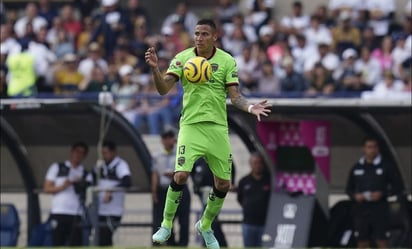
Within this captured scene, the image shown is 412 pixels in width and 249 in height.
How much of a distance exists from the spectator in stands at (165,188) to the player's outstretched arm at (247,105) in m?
5.63

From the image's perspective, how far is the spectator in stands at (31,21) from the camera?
28.2 meters

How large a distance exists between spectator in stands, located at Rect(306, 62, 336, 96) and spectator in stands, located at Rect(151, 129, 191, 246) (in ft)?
13.4

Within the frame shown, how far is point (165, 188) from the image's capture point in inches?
821

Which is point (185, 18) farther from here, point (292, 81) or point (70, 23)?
point (292, 81)

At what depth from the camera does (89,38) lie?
27969 millimetres

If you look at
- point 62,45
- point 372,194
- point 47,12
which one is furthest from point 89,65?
point 372,194

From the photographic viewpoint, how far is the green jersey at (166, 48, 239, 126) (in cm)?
1493

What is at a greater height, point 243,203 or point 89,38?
point 89,38

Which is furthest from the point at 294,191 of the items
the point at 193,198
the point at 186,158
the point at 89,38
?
the point at 89,38

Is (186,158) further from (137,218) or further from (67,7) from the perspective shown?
(67,7)

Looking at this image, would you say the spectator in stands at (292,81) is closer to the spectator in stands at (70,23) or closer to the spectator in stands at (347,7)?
the spectator in stands at (347,7)

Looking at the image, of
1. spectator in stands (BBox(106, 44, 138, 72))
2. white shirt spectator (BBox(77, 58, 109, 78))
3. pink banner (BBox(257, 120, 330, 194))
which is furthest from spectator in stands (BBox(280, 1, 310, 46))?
pink banner (BBox(257, 120, 330, 194))

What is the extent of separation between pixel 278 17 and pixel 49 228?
9148 mm

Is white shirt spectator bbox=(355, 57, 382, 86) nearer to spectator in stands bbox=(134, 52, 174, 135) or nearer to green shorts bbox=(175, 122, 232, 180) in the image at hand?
spectator in stands bbox=(134, 52, 174, 135)
